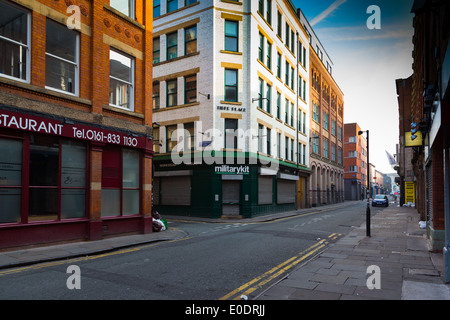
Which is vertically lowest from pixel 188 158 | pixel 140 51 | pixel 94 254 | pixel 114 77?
pixel 94 254

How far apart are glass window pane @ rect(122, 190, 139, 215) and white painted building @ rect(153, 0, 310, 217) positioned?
8.57 metres

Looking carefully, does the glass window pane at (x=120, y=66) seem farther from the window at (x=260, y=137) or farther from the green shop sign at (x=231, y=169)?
the window at (x=260, y=137)

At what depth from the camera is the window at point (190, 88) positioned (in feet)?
81.3

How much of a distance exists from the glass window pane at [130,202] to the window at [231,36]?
14.8 metres

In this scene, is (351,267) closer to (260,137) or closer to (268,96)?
(260,137)

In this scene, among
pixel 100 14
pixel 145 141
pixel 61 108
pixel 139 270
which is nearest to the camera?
pixel 139 270

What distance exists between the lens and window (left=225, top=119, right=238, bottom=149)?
24328 mm

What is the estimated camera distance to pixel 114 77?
550 inches

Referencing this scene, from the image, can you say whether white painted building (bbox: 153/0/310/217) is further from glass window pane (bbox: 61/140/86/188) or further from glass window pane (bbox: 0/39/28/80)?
glass window pane (bbox: 0/39/28/80)

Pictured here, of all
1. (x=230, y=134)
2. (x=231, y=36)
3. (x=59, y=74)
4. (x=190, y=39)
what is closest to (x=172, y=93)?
(x=190, y=39)

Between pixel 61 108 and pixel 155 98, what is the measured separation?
15.9m

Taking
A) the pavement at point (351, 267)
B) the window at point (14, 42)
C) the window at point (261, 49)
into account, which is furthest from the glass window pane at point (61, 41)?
the window at point (261, 49)

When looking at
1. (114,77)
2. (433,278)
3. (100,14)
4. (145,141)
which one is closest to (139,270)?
(433,278)
